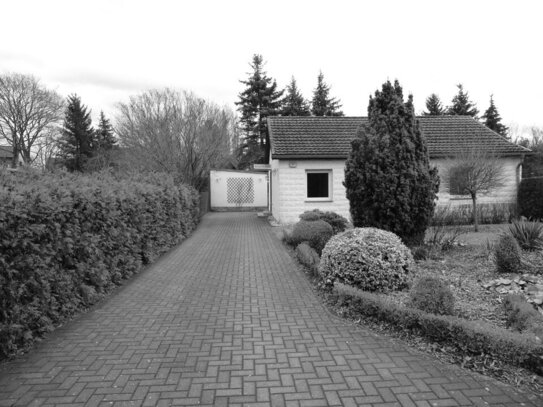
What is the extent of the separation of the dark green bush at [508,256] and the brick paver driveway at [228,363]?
127 inches

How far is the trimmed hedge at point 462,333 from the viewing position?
3.22 metres

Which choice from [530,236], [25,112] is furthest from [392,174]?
[25,112]

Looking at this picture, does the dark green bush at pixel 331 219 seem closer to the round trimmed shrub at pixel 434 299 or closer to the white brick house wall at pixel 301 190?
the white brick house wall at pixel 301 190

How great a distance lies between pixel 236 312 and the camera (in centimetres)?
510

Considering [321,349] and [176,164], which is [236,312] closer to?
[321,349]

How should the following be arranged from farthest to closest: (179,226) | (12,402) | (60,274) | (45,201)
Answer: (179,226), (60,274), (45,201), (12,402)

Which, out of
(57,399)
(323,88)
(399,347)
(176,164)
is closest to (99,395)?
(57,399)

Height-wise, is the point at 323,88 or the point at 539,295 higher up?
the point at 323,88

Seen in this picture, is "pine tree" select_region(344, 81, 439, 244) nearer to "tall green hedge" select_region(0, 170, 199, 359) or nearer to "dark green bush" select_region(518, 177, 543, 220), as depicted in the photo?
"tall green hedge" select_region(0, 170, 199, 359)

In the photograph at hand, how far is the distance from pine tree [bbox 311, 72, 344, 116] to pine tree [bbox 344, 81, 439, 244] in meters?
36.0

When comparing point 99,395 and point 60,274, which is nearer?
point 99,395

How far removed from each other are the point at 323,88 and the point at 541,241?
3939 cm

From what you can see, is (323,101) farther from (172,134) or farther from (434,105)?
(172,134)

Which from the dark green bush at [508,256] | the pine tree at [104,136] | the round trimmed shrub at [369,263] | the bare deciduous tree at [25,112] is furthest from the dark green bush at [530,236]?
the pine tree at [104,136]
